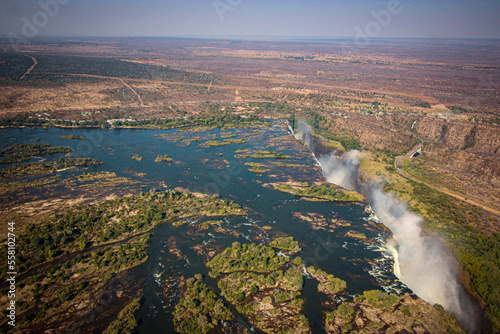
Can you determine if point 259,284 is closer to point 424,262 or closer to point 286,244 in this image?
point 286,244

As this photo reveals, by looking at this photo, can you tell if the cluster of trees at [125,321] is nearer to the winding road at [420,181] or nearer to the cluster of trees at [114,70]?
the winding road at [420,181]

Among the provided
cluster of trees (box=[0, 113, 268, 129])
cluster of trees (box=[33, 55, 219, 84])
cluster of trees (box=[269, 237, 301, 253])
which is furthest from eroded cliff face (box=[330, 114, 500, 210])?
cluster of trees (box=[33, 55, 219, 84])

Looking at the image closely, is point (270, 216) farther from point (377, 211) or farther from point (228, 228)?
point (377, 211)

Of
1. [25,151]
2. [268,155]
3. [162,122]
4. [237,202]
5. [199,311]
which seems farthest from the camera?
[162,122]

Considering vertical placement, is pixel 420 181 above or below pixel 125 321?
below

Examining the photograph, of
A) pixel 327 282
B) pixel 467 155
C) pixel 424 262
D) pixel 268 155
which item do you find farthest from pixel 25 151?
pixel 467 155

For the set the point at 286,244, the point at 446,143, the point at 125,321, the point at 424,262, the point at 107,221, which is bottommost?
the point at 446,143
